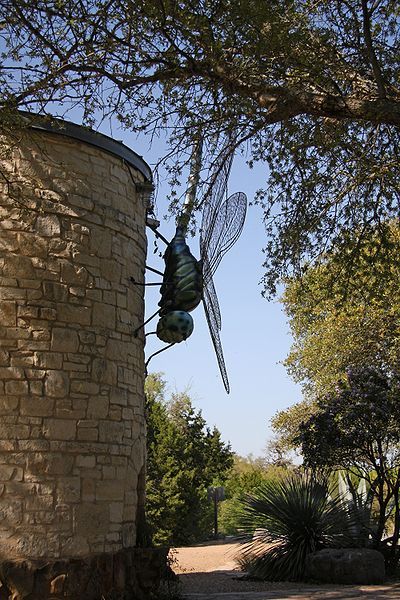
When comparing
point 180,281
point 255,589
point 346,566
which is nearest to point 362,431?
point 346,566

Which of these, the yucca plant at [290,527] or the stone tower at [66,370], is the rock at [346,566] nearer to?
the yucca plant at [290,527]

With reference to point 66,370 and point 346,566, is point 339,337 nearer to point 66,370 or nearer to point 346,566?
point 346,566

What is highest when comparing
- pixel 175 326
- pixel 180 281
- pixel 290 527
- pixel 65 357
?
pixel 180 281

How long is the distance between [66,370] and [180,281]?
246 centimetres

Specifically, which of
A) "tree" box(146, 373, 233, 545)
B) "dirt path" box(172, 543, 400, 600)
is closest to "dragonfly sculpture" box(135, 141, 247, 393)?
"dirt path" box(172, 543, 400, 600)

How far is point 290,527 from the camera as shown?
12.8 m

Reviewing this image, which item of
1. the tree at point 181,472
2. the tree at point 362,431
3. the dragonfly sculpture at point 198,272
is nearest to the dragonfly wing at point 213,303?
the dragonfly sculpture at point 198,272

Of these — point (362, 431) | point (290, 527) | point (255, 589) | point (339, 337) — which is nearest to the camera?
point (255, 589)

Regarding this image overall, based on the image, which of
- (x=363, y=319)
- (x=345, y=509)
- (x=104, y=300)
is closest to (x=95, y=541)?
(x=104, y=300)

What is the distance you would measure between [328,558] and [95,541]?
16.0 ft

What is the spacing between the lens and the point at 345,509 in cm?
1358

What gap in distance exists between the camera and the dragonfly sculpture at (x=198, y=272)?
9.98m

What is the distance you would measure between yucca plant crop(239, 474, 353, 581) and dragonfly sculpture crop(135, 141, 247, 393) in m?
3.35

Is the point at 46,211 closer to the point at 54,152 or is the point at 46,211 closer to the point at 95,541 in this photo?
the point at 54,152
